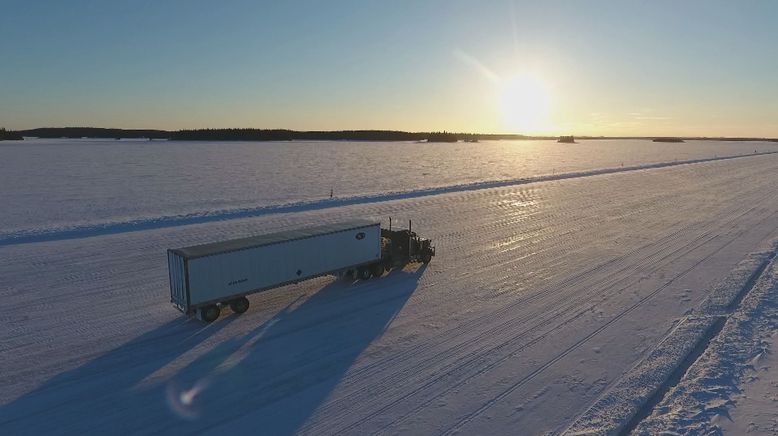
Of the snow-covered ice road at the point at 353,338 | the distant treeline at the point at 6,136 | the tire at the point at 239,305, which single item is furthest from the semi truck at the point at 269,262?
the distant treeline at the point at 6,136

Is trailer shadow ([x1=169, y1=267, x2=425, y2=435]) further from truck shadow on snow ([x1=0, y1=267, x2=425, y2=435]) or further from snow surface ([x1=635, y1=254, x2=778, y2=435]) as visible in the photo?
snow surface ([x1=635, y1=254, x2=778, y2=435])

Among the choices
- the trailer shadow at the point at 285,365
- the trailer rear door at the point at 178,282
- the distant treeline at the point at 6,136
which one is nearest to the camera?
the trailer shadow at the point at 285,365

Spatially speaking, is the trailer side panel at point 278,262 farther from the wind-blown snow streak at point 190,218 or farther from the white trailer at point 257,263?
the wind-blown snow streak at point 190,218

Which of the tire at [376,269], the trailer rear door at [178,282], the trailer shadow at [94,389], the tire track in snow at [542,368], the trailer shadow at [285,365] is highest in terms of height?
the trailer rear door at [178,282]

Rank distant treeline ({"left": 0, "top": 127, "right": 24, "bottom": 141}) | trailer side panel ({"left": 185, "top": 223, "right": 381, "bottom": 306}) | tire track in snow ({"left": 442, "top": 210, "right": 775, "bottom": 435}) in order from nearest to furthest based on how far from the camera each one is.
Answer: tire track in snow ({"left": 442, "top": 210, "right": 775, "bottom": 435}) < trailer side panel ({"left": 185, "top": 223, "right": 381, "bottom": 306}) < distant treeline ({"left": 0, "top": 127, "right": 24, "bottom": 141})

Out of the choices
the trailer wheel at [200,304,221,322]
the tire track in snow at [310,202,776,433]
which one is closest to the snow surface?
the tire track in snow at [310,202,776,433]

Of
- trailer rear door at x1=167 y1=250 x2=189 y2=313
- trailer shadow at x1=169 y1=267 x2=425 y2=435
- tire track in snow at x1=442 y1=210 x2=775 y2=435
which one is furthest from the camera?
trailer rear door at x1=167 y1=250 x2=189 y2=313

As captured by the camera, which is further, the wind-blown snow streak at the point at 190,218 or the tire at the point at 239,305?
the wind-blown snow streak at the point at 190,218

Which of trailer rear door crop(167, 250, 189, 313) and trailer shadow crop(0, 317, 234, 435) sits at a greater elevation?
trailer rear door crop(167, 250, 189, 313)
